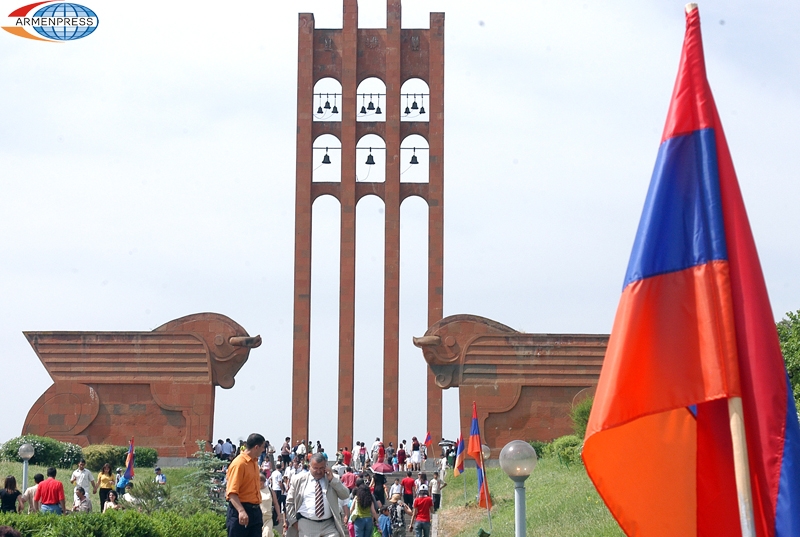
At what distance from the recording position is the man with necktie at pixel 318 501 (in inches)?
379

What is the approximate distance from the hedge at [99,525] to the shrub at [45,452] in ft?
50.0

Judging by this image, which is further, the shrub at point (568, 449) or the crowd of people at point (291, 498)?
the shrub at point (568, 449)

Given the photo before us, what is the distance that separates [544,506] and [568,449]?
22.0 feet

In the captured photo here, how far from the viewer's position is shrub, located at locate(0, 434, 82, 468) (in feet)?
83.8

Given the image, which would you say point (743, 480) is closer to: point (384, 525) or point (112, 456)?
point (384, 525)

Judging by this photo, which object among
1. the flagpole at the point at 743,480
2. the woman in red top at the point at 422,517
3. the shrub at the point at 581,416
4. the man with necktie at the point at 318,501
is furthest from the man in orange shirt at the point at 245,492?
the shrub at the point at 581,416

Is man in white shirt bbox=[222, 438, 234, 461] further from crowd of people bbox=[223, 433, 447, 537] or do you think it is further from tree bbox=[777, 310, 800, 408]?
tree bbox=[777, 310, 800, 408]

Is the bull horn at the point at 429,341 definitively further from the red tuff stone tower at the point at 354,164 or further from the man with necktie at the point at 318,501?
the man with necktie at the point at 318,501

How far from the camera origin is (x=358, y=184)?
122 feet

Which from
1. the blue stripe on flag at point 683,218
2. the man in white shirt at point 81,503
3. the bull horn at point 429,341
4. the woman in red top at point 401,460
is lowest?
the woman in red top at point 401,460

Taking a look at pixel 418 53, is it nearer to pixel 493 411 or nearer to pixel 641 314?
pixel 493 411

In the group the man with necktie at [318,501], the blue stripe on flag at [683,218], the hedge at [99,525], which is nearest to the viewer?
the blue stripe on flag at [683,218]

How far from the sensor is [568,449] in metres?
22.2

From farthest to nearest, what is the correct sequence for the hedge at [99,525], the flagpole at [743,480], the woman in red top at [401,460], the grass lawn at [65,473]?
the woman in red top at [401,460], the grass lawn at [65,473], the hedge at [99,525], the flagpole at [743,480]
